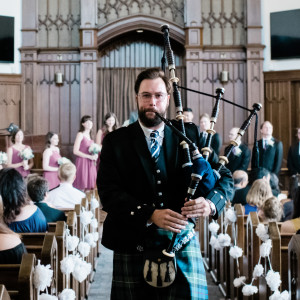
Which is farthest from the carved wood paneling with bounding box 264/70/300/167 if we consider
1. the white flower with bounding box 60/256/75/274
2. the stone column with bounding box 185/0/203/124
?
the white flower with bounding box 60/256/75/274

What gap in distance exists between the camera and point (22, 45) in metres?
11.4

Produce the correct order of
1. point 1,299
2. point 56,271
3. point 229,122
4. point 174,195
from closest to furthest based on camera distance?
1. point 1,299
2. point 174,195
3. point 56,271
4. point 229,122

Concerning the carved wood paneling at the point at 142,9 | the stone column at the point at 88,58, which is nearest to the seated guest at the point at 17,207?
the stone column at the point at 88,58

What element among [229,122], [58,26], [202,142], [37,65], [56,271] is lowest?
[56,271]

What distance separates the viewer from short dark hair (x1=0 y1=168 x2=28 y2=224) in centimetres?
369

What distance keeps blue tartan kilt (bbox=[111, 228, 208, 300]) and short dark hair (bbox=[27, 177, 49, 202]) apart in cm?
223

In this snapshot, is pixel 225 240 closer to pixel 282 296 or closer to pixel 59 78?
pixel 282 296

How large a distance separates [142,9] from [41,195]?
7.86m

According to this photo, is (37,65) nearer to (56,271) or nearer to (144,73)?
(56,271)

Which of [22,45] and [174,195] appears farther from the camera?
[22,45]

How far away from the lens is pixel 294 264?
8.38 feet

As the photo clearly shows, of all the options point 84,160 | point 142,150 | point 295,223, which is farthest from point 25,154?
point 142,150

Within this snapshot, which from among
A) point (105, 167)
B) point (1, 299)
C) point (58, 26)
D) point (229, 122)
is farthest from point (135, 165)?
point (58, 26)

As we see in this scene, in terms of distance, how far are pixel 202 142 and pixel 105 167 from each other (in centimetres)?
50
